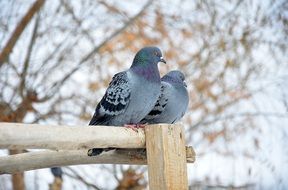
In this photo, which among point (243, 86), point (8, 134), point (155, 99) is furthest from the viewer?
point (243, 86)

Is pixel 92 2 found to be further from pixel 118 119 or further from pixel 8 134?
pixel 8 134

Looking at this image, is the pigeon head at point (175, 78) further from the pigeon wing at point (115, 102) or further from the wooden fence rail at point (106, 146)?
the wooden fence rail at point (106, 146)

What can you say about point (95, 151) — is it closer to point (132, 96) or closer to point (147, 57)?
point (132, 96)

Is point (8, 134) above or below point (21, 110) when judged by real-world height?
below

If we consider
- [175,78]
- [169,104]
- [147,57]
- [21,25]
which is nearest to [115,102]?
[147,57]

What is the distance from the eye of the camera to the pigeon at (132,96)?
3051mm

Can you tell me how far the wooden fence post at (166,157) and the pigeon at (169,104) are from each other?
0.77 m

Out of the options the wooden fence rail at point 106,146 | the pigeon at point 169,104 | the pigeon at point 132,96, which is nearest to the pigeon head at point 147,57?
the pigeon at point 132,96

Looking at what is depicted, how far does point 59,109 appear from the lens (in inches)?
216

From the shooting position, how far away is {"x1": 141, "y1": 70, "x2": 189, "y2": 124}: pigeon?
3.34 m

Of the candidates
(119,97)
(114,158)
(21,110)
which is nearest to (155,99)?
(119,97)

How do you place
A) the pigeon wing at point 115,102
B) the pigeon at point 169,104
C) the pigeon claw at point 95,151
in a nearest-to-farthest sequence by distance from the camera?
1. the pigeon claw at point 95,151
2. the pigeon wing at point 115,102
3. the pigeon at point 169,104

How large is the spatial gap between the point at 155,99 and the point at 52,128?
3.45 ft

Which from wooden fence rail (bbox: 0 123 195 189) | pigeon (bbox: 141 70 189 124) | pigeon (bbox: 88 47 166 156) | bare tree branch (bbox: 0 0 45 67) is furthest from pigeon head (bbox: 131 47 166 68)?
bare tree branch (bbox: 0 0 45 67)
